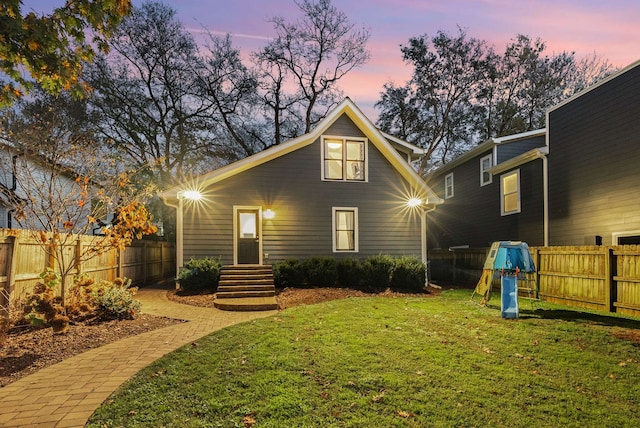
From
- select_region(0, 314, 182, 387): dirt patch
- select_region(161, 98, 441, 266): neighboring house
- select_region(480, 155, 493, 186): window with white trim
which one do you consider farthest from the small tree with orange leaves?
select_region(480, 155, 493, 186): window with white trim

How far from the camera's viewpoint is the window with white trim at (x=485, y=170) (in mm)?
16953

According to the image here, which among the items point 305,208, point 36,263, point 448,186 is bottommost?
point 36,263

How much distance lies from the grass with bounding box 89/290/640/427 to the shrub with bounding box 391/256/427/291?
208 inches

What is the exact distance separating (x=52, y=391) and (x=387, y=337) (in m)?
4.31

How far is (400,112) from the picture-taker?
27.8 meters

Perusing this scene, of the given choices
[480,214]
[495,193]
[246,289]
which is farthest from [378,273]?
[480,214]

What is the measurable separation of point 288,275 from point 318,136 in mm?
5243

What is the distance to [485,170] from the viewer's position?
667 inches

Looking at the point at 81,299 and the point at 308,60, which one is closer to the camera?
the point at 81,299

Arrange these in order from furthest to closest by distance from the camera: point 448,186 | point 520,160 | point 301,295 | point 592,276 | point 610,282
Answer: point 448,186 → point 520,160 → point 301,295 → point 592,276 → point 610,282

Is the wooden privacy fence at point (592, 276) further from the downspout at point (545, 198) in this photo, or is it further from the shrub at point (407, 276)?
the downspout at point (545, 198)

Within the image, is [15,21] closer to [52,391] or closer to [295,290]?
[52,391]

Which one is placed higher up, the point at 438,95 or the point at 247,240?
the point at 438,95

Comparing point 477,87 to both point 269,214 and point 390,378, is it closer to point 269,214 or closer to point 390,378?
point 269,214
